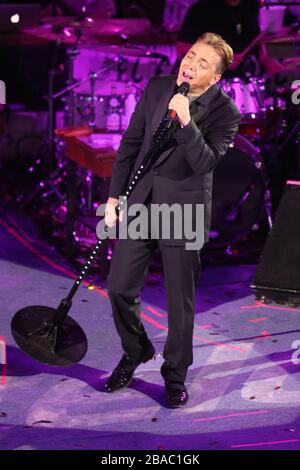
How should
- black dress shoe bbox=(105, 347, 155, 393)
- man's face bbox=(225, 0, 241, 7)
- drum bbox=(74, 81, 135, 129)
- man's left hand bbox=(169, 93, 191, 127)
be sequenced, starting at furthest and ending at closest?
man's face bbox=(225, 0, 241, 7) → drum bbox=(74, 81, 135, 129) → black dress shoe bbox=(105, 347, 155, 393) → man's left hand bbox=(169, 93, 191, 127)

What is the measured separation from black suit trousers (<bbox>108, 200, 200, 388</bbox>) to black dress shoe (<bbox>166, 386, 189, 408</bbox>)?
34mm

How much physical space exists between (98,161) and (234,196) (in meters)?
1.34

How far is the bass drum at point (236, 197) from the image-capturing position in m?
7.96

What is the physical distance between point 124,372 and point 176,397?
376 millimetres

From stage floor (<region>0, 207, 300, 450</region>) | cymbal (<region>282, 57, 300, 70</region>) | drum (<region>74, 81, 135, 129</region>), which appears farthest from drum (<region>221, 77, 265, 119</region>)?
stage floor (<region>0, 207, 300, 450</region>)

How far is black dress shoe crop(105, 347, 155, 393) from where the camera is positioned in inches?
219

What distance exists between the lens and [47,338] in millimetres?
5492

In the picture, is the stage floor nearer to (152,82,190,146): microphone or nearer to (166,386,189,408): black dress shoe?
(166,386,189,408): black dress shoe

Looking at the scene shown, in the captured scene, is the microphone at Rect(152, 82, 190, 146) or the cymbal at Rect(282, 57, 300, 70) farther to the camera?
the cymbal at Rect(282, 57, 300, 70)

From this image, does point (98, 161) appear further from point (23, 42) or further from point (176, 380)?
point (23, 42)

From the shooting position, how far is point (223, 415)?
208 inches

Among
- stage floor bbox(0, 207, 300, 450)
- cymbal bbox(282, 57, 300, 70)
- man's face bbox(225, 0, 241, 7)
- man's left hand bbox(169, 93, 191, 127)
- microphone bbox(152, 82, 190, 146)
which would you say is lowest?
stage floor bbox(0, 207, 300, 450)

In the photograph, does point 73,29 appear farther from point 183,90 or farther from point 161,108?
point 183,90

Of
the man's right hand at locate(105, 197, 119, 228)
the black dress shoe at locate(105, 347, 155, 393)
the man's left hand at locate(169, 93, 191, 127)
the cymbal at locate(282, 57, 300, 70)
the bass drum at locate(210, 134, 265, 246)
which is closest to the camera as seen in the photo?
the man's left hand at locate(169, 93, 191, 127)
